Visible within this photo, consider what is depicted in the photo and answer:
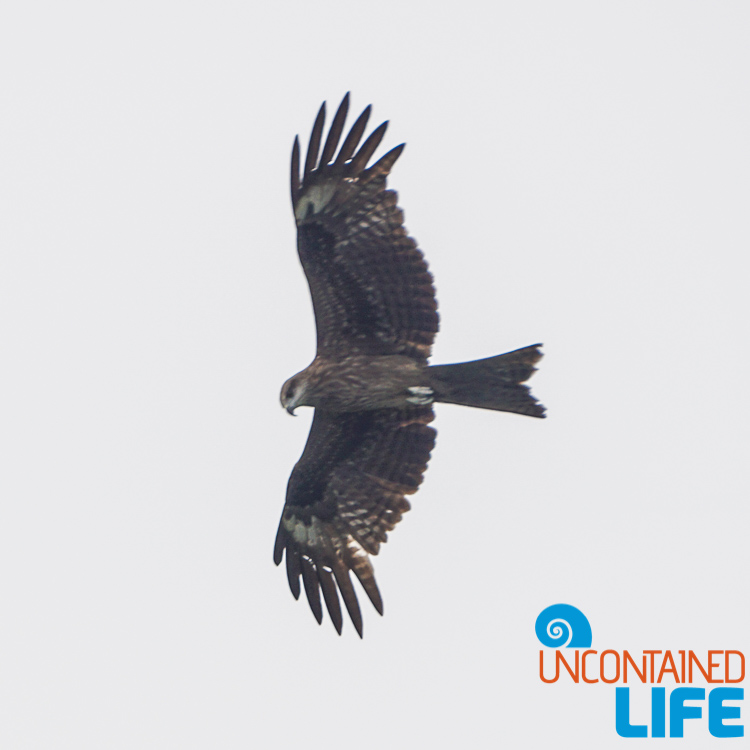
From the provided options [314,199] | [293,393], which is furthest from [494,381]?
[314,199]

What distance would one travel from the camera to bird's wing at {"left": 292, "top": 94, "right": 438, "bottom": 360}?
1128 centimetres

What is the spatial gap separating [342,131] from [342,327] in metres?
1.68

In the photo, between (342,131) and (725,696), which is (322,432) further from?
(725,696)

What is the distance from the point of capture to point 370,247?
1139cm

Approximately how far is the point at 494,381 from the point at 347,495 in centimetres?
198

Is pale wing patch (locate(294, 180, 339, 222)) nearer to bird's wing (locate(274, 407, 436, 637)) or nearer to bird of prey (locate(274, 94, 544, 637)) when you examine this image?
bird of prey (locate(274, 94, 544, 637))

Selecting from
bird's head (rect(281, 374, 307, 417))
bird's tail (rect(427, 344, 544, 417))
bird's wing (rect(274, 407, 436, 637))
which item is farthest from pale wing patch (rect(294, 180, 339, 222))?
bird's wing (rect(274, 407, 436, 637))

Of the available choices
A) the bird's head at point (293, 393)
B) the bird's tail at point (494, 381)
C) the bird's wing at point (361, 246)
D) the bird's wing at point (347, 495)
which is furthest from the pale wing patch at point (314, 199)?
the bird's wing at point (347, 495)

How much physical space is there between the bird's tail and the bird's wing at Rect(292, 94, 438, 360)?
1.14ft

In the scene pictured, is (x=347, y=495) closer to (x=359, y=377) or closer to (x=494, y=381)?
(x=359, y=377)

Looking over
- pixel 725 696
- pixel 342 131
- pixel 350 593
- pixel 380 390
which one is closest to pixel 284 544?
pixel 350 593

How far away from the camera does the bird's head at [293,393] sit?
1184cm

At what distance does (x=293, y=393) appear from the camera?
1185 cm

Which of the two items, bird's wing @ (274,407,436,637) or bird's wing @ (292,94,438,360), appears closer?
bird's wing @ (292,94,438,360)
